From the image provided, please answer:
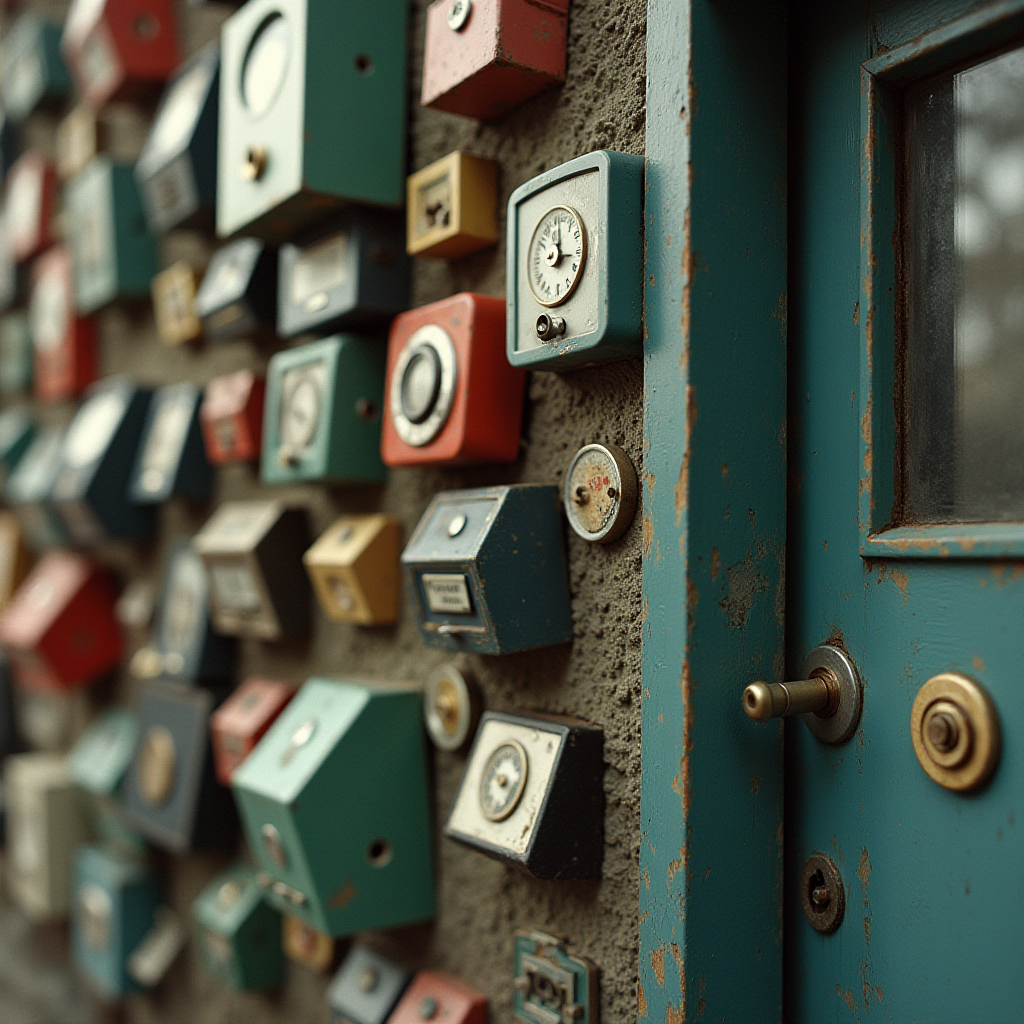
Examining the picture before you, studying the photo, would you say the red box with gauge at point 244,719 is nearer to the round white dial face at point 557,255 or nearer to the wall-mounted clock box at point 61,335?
the round white dial face at point 557,255

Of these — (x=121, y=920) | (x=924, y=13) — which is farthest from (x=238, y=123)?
(x=121, y=920)

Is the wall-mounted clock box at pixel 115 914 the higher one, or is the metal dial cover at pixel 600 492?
the metal dial cover at pixel 600 492

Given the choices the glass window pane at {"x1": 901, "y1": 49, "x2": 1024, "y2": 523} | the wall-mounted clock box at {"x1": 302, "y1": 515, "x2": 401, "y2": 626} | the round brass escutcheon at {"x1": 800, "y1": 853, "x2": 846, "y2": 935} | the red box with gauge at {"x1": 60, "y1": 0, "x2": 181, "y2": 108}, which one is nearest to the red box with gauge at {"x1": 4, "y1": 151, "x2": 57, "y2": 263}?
the red box with gauge at {"x1": 60, "y1": 0, "x2": 181, "y2": 108}

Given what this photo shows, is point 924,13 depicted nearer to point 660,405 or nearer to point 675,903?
point 660,405

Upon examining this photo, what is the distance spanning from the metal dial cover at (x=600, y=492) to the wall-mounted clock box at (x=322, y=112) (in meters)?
0.60

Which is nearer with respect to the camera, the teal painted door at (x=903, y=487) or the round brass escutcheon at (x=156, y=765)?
the teal painted door at (x=903, y=487)

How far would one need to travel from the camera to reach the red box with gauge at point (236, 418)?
74.5 inches

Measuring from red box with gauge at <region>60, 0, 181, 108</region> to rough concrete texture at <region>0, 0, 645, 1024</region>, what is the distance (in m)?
1.12

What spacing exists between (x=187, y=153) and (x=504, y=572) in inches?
50.1

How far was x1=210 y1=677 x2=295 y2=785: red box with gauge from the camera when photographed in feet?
5.74

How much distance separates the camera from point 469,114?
1.36m

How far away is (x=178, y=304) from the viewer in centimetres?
222

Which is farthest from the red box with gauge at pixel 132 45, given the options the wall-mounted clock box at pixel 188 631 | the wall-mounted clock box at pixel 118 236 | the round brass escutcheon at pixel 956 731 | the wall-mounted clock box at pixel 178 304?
the round brass escutcheon at pixel 956 731

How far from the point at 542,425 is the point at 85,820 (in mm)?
2158
